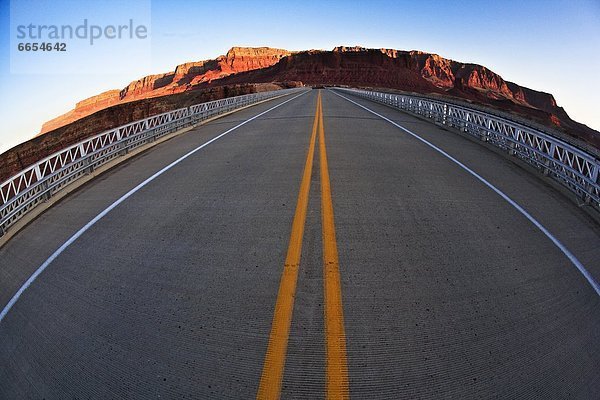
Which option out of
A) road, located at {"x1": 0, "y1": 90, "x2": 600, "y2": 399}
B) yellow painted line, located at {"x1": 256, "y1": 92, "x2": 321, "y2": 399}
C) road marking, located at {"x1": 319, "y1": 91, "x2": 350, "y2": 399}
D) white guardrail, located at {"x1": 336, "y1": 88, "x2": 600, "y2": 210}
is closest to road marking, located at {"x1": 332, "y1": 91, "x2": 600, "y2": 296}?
road, located at {"x1": 0, "y1": 90, "x2": 600, "y2": 399}

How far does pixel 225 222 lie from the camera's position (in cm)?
597

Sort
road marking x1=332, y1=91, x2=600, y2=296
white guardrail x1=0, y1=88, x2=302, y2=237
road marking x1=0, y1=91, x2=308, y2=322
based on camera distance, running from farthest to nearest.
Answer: white guardrail x1=0, y1=88, x2=302, y2=237
road marking x1=332, y1=91, x2=600, y2=296
road marking x1=0, y1=91, x2=308, y2=322

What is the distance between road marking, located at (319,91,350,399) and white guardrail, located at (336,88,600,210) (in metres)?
6.27

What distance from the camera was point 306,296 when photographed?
3.81m

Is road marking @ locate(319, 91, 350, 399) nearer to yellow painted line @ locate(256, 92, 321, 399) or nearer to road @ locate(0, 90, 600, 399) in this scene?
road @ locate(0, 90, 600, 399)

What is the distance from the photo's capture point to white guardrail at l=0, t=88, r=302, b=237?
7.22 metres

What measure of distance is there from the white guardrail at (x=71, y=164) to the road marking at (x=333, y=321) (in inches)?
252

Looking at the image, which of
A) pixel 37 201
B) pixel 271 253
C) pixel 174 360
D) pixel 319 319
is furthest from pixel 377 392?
pixel 37 201

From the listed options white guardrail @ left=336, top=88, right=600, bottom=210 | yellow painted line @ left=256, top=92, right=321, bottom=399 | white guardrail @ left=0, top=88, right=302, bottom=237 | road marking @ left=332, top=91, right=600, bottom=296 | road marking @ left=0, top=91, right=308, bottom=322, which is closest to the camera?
yellow painted line @ left=256, top=92, right=321, bottom=399

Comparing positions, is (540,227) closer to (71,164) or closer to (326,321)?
(326,321)

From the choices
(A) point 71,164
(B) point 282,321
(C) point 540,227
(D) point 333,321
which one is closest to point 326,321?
(D) point 333,321

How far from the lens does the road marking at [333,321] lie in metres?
2.75

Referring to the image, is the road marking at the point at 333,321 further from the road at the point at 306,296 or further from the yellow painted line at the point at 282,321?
the yellow painted line at the point at 282,321

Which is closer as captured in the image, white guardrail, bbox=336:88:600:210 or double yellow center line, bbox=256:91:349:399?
double yellow center line, bbox=256:91:349:399
